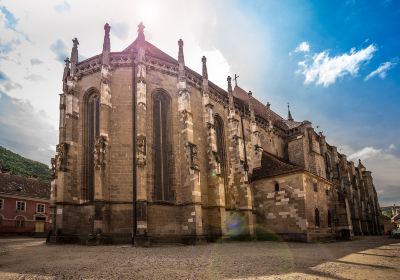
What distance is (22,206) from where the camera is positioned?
39938 millimetres

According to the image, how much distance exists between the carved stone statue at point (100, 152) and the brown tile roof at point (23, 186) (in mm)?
28321

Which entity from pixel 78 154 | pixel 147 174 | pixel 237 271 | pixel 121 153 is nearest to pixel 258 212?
pixel 147 174

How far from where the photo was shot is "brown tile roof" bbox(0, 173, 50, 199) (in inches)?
1547

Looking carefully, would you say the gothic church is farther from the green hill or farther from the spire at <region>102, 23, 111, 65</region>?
the green hill

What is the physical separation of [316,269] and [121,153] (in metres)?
13.0

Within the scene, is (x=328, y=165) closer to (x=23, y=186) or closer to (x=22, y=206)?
(x=22, y=206)

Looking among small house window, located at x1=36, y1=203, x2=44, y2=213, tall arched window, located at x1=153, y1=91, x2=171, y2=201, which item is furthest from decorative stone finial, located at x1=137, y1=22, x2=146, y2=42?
small house window, located at x1=36, y1=203, x2=44, y2=213

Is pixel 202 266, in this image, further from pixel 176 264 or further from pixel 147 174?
pixel 147 174

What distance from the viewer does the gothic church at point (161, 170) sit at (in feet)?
57.7

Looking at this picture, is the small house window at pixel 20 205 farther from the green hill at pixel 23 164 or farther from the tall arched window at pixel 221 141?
the tall arched window at pixel 221 141

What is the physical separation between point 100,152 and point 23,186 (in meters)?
32.1

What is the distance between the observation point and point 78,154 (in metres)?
19.5

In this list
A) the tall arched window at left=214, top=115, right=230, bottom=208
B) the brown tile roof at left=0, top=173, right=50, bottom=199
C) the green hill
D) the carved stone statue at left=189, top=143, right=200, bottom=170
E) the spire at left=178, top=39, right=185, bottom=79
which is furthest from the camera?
the green hill

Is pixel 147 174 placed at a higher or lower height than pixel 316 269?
higher
